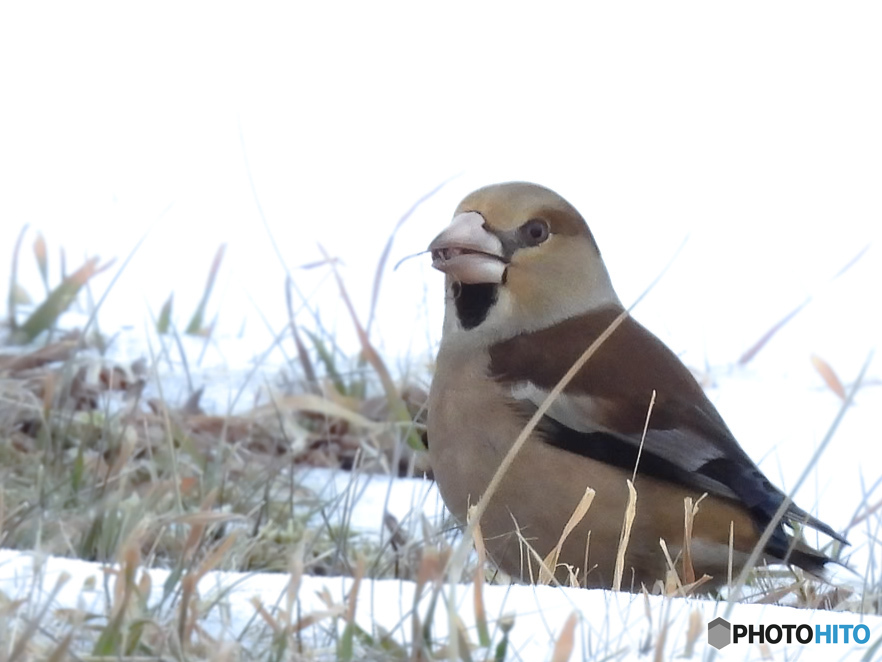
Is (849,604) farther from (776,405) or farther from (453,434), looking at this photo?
(776,405)

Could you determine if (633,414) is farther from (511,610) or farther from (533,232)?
(511,610)

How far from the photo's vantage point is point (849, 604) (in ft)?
8.05

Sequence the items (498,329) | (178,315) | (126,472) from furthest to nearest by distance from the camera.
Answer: (178,315)
(126,472)
(498,329)

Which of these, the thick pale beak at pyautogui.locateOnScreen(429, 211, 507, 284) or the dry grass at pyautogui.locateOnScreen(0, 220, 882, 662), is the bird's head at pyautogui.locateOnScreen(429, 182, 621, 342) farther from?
the dry grass at pyautogui.locateOnScreen(0, 220, 882, 662)

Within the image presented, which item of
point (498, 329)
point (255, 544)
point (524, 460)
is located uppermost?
point (498, 329)

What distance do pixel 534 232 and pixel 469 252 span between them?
0.55ft

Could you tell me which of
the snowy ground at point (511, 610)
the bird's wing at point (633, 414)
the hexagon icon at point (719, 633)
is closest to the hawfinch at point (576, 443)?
the bird's wing at point (633, 414)

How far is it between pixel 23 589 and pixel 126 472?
3.53ft

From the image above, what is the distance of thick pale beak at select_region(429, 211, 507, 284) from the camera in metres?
2.66

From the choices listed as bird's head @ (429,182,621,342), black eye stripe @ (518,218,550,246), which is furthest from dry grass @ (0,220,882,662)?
black eye stripe @ (518,218,550,246)

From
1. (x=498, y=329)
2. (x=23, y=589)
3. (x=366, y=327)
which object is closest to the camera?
(x=23, y=589)

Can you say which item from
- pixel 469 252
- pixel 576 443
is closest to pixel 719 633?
pixel 576 443

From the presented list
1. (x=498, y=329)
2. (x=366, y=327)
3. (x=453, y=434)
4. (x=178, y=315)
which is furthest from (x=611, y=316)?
(x=178, y=315)

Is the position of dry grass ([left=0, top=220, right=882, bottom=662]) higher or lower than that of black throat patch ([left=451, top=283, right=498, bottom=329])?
lower
